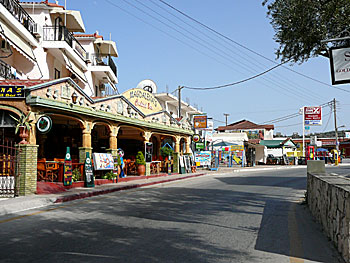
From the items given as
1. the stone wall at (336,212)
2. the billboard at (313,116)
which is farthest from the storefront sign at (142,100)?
the billboard at (313,116)

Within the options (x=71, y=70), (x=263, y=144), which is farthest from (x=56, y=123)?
(x=263, y=144)

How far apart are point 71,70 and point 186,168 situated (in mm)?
11870

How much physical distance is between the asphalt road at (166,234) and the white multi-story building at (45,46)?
10017mm

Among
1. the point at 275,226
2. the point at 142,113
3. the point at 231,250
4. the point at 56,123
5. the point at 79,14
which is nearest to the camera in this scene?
the point at 231,250

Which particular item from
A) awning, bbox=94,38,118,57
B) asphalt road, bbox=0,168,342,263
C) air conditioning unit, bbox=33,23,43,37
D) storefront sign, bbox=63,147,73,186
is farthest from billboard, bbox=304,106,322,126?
storefront sign, bbox=63,147,73,186

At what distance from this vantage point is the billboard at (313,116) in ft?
157

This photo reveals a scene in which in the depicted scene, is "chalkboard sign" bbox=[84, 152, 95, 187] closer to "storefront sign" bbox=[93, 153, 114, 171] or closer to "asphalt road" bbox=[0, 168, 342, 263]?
"storefront sign" bbox=[93, 153, 114, 171]

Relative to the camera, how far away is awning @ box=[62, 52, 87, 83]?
75.4ft

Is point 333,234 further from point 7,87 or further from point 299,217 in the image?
point 7,87

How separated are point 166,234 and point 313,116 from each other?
4499 centimetres

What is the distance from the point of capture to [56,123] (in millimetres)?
20484

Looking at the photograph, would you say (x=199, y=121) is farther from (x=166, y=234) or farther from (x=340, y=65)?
(x=340, y=65)

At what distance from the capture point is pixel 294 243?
264 inches

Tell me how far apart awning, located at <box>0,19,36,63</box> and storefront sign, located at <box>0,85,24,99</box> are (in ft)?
13.8
